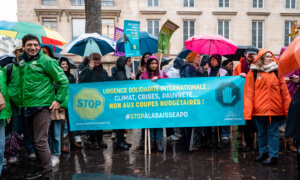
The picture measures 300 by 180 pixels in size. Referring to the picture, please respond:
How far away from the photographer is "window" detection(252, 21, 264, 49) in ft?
86.8

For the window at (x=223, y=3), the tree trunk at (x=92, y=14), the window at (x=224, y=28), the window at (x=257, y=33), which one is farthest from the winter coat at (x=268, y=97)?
the window at (x=257, y=33)

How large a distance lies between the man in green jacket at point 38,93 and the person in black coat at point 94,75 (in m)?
2.02

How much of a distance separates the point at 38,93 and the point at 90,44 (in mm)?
2626

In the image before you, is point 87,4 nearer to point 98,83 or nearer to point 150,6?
point 98,83

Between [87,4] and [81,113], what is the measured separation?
5.24 metres

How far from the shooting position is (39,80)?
4531 mm

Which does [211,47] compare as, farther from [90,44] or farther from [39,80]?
[39,80]

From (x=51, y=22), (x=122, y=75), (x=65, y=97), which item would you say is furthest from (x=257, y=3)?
(x=65, y=97)

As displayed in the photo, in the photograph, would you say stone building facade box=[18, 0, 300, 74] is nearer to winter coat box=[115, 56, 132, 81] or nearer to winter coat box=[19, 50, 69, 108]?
winter coat box=[115, 56, 132, 81]

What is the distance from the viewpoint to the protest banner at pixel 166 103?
6.18m

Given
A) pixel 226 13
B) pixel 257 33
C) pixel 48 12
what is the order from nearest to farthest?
pixel 48 12 → pixel 226 13 → pixel 257 33

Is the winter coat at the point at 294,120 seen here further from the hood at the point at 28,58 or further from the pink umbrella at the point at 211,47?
the pink umbrella at the point at 211,47

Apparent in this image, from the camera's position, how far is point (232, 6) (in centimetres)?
2609

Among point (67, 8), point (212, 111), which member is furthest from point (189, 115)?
point (67, 8)
